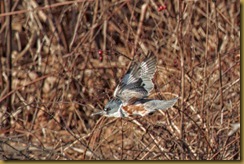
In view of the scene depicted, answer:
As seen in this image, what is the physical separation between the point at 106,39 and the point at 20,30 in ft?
3.11

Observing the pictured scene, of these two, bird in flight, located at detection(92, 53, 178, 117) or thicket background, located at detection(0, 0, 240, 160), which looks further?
thicket background, located at detection(0, 0, 240, 160)

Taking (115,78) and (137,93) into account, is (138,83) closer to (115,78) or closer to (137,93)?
(137,93)

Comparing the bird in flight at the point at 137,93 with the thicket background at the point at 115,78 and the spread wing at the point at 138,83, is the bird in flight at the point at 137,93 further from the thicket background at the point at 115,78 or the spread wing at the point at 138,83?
the thicket background at the point at 115,78

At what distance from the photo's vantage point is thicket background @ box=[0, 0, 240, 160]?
A: 420 centimetres

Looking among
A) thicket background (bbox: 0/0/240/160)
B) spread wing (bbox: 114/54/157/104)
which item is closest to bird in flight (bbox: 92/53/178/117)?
spread wing (bbox: 114/54/157/104)

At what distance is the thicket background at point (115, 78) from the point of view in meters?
4.20

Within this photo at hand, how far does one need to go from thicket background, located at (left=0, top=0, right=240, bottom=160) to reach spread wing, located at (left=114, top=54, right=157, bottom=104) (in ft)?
1.39

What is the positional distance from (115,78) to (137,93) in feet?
4.67

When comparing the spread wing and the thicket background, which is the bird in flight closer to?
the spread wing

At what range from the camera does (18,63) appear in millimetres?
6895

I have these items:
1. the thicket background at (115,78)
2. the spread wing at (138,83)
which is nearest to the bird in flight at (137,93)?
the spread wing at (138,83)

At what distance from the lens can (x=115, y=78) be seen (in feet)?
16.4

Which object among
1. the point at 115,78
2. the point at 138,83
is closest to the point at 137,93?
the point at 138,83

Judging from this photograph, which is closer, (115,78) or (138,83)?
(138,83)
